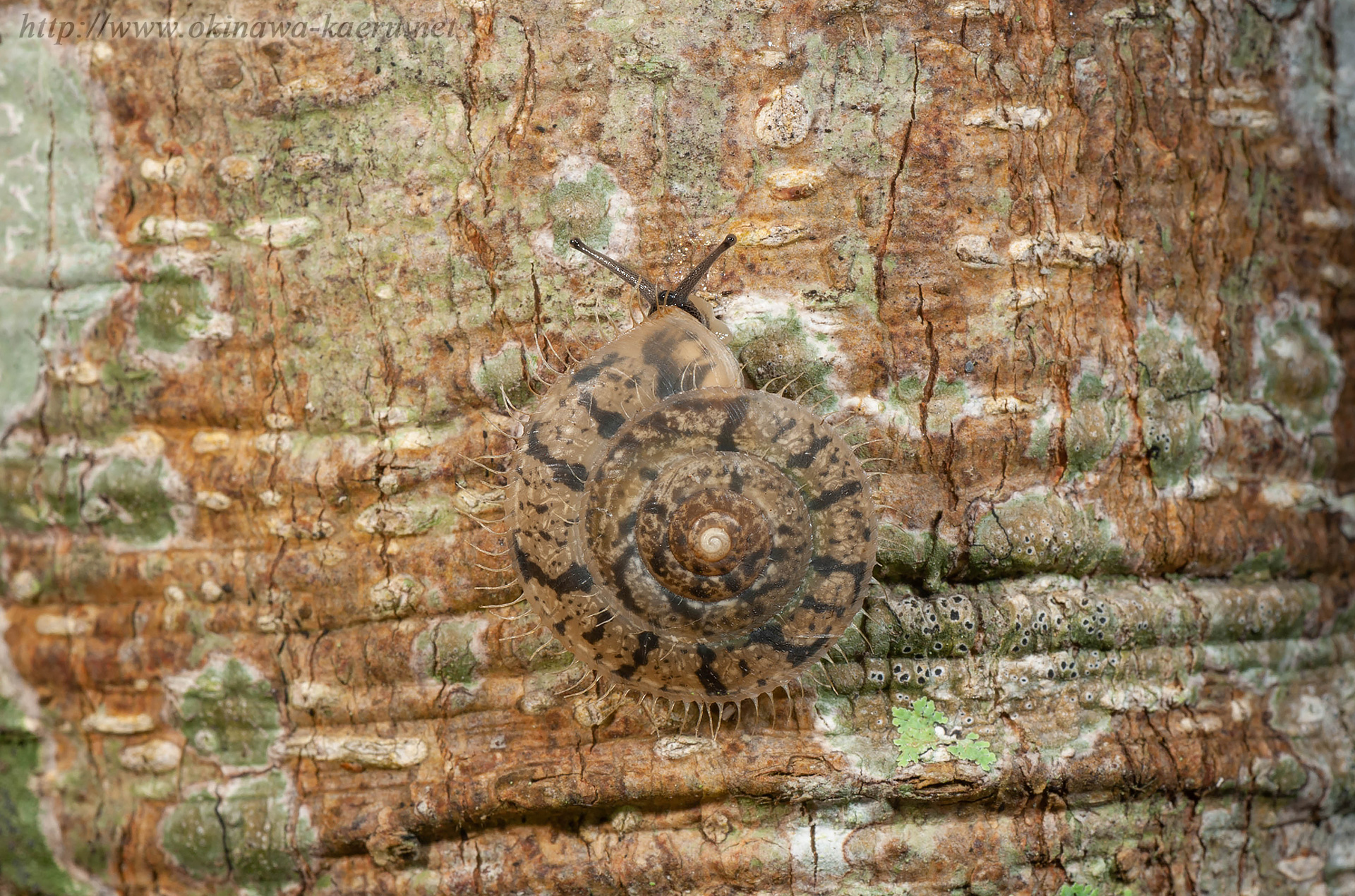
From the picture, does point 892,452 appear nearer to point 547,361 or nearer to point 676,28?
point 547,361

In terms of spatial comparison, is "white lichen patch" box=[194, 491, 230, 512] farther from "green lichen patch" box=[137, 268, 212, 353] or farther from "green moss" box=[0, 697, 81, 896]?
"green moss" box=[0, 697, 81, 896]

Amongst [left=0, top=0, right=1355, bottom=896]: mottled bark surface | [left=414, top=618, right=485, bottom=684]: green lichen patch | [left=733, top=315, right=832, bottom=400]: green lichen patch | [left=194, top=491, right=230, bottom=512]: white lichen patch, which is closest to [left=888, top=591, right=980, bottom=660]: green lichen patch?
[left=0, top=0, right=1355, bottom=896]: mottled bark surface

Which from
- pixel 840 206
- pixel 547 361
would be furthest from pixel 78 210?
pixel 840 206

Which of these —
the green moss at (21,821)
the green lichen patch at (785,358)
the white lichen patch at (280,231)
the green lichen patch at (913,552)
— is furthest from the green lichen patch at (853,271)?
the green moss at (21,821)

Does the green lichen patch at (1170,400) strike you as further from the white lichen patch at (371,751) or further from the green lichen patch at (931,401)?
the white lichen patch at (371,751)

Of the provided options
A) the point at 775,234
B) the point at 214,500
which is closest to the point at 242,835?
the point at 214,500

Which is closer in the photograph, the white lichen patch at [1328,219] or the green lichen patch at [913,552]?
the green lichen patch at [913,552]
